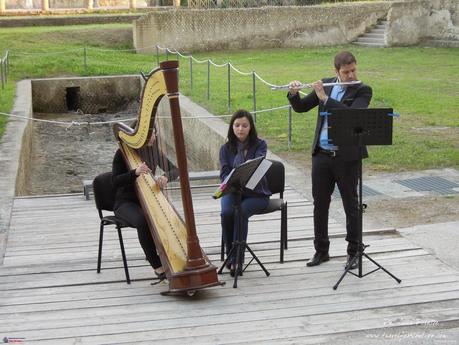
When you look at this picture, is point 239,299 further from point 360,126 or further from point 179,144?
point 360,126

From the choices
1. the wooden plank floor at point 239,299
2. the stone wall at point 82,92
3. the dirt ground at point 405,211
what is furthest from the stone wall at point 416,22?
the wooden plank floor at point 239,299

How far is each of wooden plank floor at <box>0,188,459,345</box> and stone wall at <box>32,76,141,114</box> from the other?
13.8 m

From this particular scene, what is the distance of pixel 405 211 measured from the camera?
8.42m

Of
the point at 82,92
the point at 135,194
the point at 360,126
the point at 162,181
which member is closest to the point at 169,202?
the point at 162,181

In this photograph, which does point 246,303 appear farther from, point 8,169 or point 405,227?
point 8,169

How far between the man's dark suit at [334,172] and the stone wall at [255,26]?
64.1 feet

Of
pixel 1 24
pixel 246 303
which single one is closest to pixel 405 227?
pixel 246 303

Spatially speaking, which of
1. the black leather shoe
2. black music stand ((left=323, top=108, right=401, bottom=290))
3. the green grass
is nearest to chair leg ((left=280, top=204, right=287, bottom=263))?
the black leather shoe

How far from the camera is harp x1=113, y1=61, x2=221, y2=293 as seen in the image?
5.46 m

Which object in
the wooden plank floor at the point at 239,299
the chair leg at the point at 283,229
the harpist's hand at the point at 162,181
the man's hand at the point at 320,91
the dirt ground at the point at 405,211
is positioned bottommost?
the wooden plank floor at the point at 239,299

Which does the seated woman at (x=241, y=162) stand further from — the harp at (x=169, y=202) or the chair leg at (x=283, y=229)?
the harp at (x=169, y=202)

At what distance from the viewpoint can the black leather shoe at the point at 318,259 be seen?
22.2ft

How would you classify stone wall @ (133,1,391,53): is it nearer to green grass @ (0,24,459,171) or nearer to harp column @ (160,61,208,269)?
green grass @ (0,24,459,171)

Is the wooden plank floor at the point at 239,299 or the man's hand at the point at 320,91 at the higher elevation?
the man's hand at the point at 320,91
